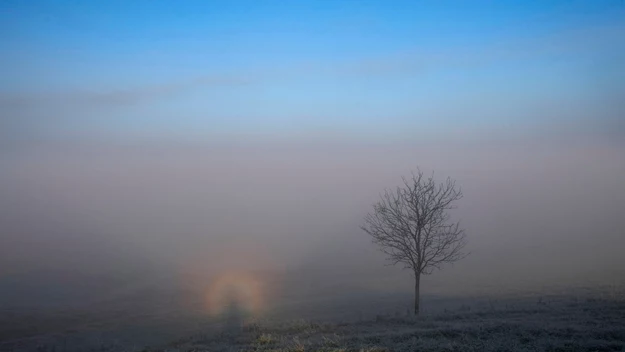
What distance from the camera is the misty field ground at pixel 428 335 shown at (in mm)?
16719

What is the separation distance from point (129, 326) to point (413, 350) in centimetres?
2224

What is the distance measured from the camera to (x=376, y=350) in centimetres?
1630

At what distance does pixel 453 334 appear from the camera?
1888 centimetres

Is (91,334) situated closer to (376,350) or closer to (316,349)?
(316,349)

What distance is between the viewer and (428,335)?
18.9 m

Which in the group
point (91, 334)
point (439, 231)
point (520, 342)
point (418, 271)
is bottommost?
point (91, 334)

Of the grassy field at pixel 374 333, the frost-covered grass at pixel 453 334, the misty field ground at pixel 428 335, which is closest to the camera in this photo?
the frost-covered grass at pixel 453 334

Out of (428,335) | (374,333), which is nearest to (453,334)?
(428,335)

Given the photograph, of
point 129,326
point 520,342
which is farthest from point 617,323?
point 129,326

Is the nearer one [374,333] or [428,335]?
[428,335]

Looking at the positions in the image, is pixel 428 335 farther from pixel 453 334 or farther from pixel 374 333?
pixel 374 333

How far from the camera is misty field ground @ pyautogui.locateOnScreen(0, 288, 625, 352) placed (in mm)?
16719

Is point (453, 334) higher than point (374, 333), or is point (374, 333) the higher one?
point (453, 334)

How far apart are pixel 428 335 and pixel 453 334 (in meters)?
0.99
